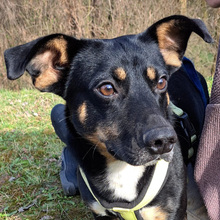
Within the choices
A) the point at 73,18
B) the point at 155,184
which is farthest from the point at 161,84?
the point at 73,18

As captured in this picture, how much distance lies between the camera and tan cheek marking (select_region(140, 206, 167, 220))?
2.35 m

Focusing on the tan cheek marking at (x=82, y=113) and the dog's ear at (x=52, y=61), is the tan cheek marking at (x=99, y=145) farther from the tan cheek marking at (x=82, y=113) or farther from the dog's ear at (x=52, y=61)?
the dog's ear at (x=52, y=61)

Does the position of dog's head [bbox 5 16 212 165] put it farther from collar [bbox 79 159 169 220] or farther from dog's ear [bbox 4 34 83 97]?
collar [bbox 79 159 169 220]

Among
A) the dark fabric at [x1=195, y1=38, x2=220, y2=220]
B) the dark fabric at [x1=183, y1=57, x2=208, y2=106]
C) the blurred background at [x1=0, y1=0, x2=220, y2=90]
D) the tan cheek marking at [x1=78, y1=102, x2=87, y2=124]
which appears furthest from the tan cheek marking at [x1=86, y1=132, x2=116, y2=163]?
the blurred background at [x1=0, y1=0, x2=220, y2=90]

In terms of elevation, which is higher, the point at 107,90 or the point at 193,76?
the point at 107,90

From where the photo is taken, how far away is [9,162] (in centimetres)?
436

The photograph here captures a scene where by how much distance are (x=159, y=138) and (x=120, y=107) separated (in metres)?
0.43

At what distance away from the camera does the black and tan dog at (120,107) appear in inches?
80.1

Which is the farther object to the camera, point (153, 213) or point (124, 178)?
point (124, 178)

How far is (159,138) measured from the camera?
1.85 metres

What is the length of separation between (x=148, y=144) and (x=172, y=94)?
4.52 ft

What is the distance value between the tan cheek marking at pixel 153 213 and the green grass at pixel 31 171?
1.00m

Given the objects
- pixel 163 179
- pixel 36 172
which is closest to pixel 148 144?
pixel 163 179

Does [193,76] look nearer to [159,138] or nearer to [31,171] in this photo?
[159,138]
